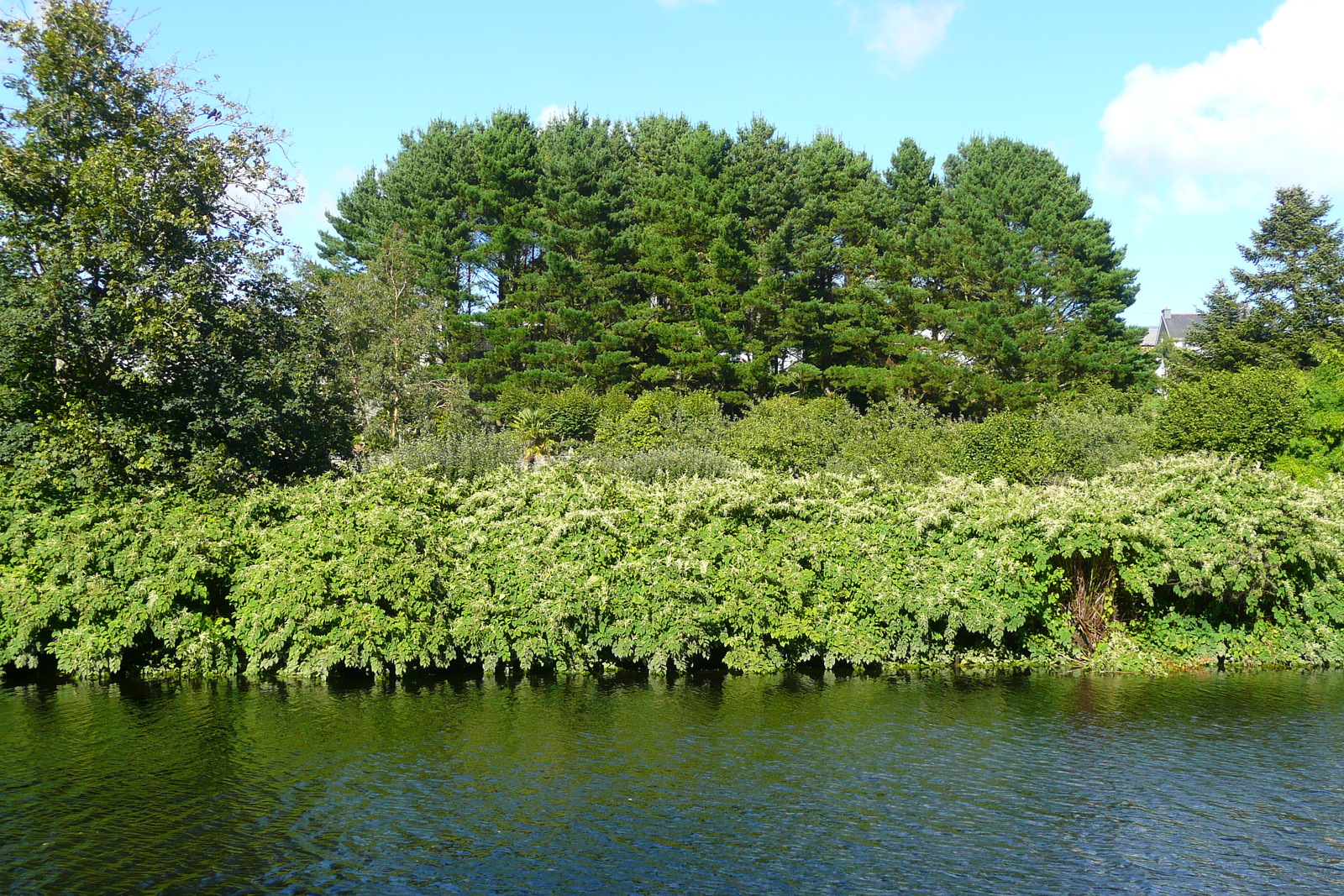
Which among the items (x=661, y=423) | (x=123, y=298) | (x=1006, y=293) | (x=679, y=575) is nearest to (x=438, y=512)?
(x=679, y=575)

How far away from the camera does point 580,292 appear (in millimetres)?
53500

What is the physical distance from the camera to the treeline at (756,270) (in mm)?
52406

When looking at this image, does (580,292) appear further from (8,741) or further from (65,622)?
(8,741)

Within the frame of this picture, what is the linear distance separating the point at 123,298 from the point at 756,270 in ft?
117

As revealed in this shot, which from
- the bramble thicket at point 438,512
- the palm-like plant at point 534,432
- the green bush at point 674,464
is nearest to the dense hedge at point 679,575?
the bramble thicket at point 438,512

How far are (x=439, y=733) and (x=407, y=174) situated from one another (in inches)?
1832

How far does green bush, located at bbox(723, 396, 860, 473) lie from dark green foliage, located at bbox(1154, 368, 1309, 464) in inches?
444

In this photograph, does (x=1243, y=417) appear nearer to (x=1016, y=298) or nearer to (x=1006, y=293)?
(x=1006, y=293)

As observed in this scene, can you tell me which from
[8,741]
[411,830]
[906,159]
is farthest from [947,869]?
[906,159]

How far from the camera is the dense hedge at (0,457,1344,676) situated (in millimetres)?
18625

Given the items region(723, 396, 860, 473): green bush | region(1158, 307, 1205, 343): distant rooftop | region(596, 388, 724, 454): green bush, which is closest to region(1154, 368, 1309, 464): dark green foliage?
region(723, 396, 860, 473): green bush

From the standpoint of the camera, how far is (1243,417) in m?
33.2

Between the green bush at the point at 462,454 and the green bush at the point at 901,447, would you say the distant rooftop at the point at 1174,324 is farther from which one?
the green bush at the point at 462,454

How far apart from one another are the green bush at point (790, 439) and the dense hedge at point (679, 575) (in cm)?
1446
